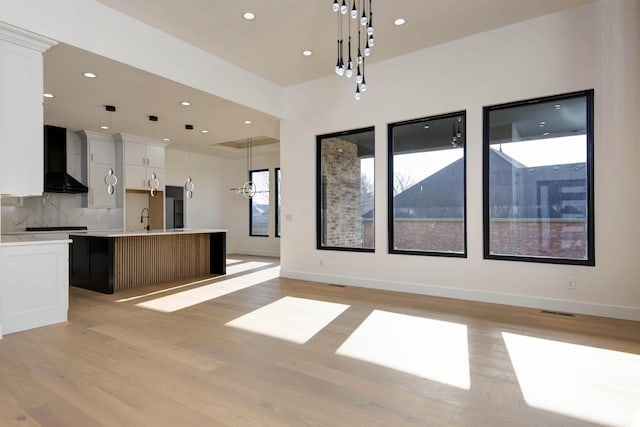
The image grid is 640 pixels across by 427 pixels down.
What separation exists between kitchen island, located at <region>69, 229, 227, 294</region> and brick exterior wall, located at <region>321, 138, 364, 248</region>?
2.22m

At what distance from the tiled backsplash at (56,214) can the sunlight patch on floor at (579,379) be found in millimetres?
8168

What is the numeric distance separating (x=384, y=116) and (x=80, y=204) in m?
6.66

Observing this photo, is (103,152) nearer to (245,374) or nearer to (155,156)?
(155,156)

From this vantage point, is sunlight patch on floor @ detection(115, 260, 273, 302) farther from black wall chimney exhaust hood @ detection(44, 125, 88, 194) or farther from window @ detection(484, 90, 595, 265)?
window @ detection(484, 90, 595, 265)

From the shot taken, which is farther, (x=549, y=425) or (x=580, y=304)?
(x=580, y=304)

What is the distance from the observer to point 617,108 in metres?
4.02

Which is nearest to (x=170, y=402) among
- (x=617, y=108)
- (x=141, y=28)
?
(x=141, y=28)

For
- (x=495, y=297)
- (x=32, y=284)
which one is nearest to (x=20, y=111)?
(x=32, y=284)

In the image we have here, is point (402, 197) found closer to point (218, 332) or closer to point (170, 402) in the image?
point (218, 332)

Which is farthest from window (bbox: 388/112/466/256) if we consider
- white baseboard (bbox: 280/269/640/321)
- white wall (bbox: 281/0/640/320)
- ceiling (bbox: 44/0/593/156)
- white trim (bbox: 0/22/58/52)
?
white trim (bbox: 0/22/58/52)

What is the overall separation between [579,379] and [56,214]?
29.3 ft

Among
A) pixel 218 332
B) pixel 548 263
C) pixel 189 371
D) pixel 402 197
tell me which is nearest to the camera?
pixel 189 371

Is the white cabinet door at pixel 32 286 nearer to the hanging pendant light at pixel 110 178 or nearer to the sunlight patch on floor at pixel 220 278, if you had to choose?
the sunlight patch on floor at pixel 220 278

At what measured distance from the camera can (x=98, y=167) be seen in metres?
7.84
